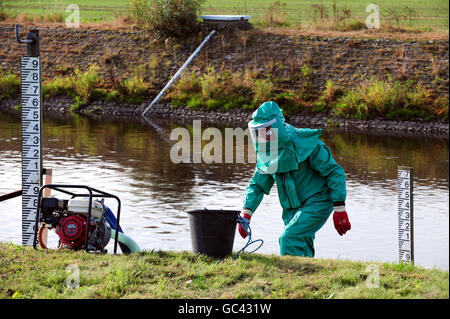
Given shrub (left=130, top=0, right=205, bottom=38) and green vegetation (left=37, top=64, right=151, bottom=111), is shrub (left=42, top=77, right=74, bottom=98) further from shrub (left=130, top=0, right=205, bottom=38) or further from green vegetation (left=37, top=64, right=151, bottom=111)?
shrub (left=130, top=0, right=205, bottom=38)

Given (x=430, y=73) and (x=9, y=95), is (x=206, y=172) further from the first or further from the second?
(x=9, y=95)

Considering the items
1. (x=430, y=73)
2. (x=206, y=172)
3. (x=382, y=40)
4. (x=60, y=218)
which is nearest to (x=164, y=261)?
(x=60, y=218)

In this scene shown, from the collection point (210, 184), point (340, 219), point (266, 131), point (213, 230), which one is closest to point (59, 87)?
point (210, 184)

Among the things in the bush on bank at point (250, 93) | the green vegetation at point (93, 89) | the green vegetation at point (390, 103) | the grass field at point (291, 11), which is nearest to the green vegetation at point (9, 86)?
the bush on bank at point (250, 93)

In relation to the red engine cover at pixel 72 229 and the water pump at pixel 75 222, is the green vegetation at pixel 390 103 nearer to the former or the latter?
the water pump at pixel 75 222

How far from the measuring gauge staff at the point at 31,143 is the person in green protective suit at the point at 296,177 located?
2675mm

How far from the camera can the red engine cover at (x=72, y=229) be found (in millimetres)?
8445

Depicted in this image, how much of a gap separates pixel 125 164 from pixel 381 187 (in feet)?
19.3

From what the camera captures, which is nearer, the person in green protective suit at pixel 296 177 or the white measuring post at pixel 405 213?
the person in green protective suit at pixel 296 177

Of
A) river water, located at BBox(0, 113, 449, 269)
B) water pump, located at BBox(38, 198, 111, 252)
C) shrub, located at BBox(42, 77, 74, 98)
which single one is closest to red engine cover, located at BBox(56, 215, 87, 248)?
water pump, located at BBox(38, 198, 111, 252)

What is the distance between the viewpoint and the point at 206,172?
18.7 m

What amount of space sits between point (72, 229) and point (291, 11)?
129 feet

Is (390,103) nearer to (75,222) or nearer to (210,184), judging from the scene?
(210,184)

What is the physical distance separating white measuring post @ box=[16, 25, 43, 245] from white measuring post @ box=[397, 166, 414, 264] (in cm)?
422
